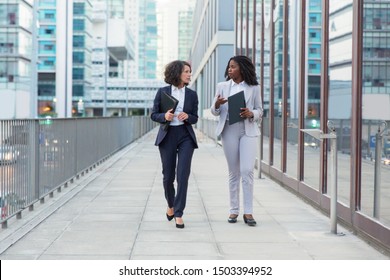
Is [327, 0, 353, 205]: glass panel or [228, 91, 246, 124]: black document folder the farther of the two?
[327, 0, 353, 205]: glass panel

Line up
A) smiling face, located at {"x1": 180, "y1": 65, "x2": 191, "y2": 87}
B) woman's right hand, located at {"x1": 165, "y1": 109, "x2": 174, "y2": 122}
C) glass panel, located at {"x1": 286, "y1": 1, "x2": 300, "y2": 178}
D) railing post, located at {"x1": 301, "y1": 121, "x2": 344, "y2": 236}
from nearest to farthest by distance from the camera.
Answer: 1. railing post, located at {"x1": 301, "y1": 121, "x2": 344, "y2": 236}
2. woman's right hand, located at {"x1": 165, "y1": 109, "x2": 174, "y2": 122}
3. smiling face, located at {"x1": 180, "y1": 65, "x2": 191, "y2": 87}
4. glass panel, located at {"x1": 286, "y1": 1, "x2": 300, "y2": 178}

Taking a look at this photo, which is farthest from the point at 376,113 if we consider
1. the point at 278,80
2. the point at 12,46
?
the point at 12,46

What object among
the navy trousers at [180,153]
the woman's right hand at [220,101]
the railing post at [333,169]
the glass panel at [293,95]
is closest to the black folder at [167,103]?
the navy trousers at [180,153]

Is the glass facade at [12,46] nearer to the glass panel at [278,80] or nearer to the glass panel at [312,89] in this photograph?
the glass panel at [278,80]

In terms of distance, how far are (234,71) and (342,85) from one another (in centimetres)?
128

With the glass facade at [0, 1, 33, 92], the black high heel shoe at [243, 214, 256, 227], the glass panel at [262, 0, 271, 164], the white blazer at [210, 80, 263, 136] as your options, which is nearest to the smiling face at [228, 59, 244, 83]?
the white blazer at [210, 80, 263, 136]

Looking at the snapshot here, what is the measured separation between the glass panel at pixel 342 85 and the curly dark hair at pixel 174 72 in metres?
1.76

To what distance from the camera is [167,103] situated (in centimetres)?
712

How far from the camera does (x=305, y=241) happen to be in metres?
6.48

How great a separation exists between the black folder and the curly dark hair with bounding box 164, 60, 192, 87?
16 cm

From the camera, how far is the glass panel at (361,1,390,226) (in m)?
6.13

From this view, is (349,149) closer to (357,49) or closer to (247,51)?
(357,49)

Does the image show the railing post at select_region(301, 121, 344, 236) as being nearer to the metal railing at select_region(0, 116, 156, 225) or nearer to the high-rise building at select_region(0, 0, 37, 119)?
the metal railing at select_region(0, 116, 156, 225)
